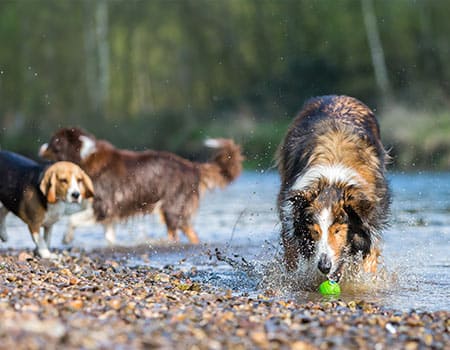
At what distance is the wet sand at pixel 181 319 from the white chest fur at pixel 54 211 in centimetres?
225

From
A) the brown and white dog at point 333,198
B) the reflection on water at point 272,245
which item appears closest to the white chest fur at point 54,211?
the reflection on water at point 272,245

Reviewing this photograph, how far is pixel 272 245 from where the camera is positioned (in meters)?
7.60

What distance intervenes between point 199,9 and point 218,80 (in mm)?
3478

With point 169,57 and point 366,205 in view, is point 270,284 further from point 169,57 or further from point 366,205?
point 169,57

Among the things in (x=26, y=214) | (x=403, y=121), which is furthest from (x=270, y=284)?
(x=403, y=121)

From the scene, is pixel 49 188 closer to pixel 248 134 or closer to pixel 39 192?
pixel 39 192

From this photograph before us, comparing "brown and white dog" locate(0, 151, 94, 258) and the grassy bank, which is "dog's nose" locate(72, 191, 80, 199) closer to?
"brown and white dog" locate(0, 151, 94, 258)

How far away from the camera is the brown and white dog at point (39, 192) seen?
8938 millimetres

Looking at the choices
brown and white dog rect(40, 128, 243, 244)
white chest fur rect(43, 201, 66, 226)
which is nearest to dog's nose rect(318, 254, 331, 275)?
white chest fur rect(43, 201, 66, 226)

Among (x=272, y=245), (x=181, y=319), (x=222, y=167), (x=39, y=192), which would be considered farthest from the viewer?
(x=222, y=167)

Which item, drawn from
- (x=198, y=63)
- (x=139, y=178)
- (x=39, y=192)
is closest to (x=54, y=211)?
(x=39, y=192)

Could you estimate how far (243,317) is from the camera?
4883 mm

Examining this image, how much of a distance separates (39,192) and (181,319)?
486 cm

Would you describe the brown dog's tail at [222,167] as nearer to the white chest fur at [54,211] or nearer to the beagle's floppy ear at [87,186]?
the beagle's floppy ear at [87,186]
